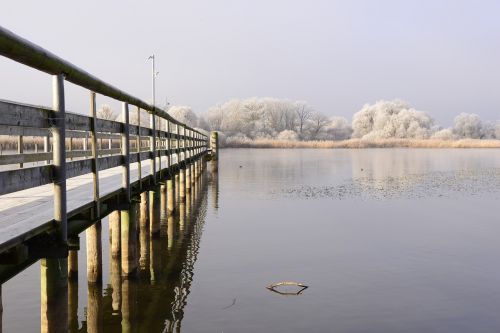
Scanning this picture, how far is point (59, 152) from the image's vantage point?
5051 mm

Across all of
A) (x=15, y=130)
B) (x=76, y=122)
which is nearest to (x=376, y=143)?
(x=76, y=122)

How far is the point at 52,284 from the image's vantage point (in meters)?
5.04

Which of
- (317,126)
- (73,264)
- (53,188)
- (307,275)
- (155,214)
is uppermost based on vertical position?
(317,126)

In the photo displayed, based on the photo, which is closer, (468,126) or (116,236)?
→ (116,236)

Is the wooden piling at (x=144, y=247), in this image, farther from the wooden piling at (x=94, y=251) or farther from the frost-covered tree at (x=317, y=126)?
the frost-covered tree at (x=317, y=126)

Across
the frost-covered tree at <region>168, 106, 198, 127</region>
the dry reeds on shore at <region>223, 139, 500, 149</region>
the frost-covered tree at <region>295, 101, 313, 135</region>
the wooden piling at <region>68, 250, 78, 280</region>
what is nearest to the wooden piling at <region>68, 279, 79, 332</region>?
the wooden piling at <region>68, 250, 78, 280</region>

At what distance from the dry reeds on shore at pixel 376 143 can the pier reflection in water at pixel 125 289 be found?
75036 millimetres

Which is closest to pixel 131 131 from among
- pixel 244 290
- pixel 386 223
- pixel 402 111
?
pixel 244 290

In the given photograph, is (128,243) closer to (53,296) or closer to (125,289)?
(125,289)

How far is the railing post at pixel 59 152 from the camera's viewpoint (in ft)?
16.5

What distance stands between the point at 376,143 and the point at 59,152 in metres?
89.0

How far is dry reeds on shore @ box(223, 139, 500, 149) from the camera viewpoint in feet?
268

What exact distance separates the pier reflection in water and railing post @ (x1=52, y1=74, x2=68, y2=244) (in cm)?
42

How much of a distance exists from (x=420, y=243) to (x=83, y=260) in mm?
8229
